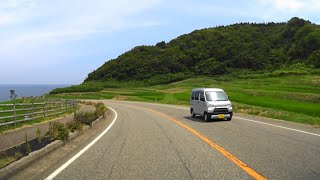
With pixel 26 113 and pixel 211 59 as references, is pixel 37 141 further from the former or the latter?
pixel 211 59

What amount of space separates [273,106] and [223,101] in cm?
1855

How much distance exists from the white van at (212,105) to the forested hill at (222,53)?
336 feet

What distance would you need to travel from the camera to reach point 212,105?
24.3 m

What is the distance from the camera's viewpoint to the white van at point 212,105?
24.1m

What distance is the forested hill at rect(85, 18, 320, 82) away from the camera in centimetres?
13221

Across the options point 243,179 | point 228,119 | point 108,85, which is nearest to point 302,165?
point 243,179

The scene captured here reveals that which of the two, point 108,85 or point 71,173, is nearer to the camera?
point 71,173

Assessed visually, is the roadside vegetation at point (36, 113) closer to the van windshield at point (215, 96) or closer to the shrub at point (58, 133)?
the shrub at point (58, 133)

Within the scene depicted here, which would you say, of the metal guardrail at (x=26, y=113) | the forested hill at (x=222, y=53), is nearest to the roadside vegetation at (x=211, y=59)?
the forested hill at (x=222, y=53)

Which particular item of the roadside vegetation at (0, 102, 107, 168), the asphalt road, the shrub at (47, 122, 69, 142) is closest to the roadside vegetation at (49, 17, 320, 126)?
the roadside vegetation at (0, 102, 107, 168)

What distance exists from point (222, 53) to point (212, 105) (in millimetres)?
128536

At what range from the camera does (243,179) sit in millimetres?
7664

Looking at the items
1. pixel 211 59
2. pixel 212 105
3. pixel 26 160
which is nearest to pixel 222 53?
pixel 211 59

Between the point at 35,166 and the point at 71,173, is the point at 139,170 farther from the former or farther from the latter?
the point at 35,166
